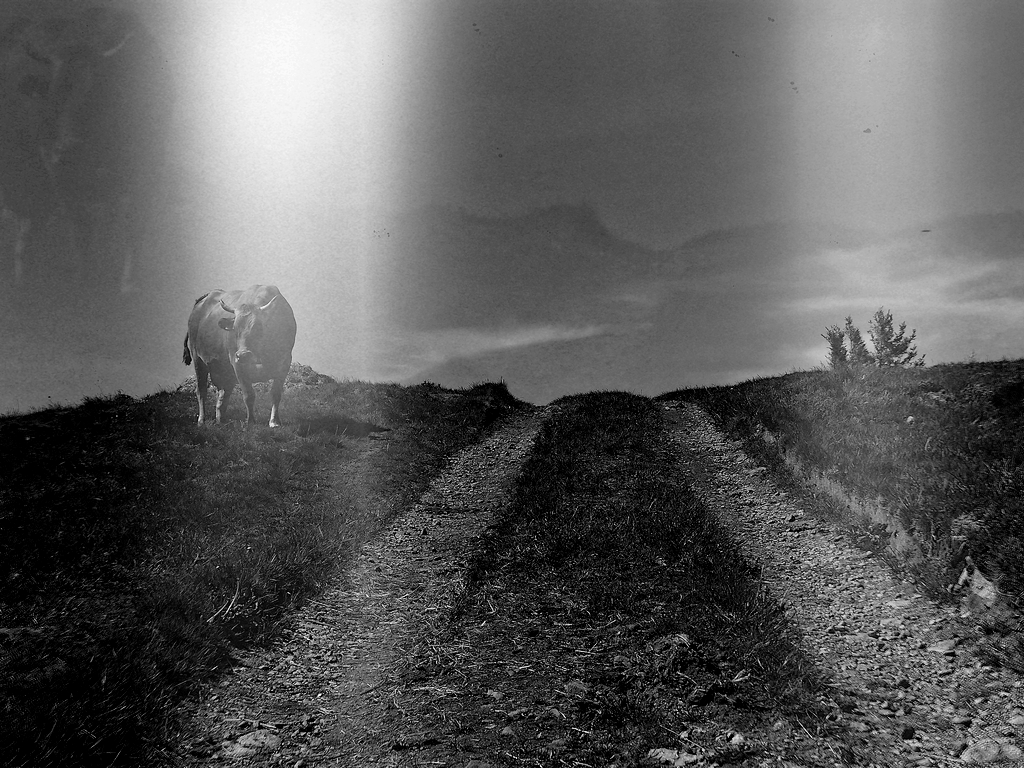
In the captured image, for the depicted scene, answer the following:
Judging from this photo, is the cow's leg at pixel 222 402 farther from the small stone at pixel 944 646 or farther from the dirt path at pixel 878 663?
the small stone at pixel 944 646

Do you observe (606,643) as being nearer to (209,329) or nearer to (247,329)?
(247,329)

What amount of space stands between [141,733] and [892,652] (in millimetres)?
7669

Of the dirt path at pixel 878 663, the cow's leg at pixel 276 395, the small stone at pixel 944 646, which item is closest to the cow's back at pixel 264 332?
the cow's leg at pixel 276 395

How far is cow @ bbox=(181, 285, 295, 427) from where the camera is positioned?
55.7 ft

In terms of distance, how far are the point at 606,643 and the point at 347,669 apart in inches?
109

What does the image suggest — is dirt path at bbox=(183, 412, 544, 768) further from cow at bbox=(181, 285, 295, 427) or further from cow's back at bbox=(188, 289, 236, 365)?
cow's back at bbox=(188, 289, 236, 365)

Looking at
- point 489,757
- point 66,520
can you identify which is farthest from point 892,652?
point 66,520

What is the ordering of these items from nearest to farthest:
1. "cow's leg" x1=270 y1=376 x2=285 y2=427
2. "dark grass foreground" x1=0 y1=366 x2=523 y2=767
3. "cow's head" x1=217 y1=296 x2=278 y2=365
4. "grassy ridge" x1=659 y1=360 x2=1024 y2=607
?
1. "dark grass foreground" x1=0 y1=366 x2=523 y2=767
2. "grassy ridge" x1=659 y1=360 x2=1024 y2=607
3. "cow's head" x1=217 y1=296 x2=278 y2=365
4. "cow's leg" x1=270 y1=376 x2=285 y2=427

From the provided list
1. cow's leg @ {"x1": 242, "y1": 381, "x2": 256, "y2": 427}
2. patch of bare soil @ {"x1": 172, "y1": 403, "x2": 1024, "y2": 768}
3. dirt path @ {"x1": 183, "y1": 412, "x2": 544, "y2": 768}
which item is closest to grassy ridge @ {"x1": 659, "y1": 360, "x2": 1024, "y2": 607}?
patch of bare soil @ {"x1": 172, "y1": 403, "x2": 1024, "y2": 768}

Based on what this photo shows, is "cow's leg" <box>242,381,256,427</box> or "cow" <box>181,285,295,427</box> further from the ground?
"cow" <box>181,285,295,427</box>

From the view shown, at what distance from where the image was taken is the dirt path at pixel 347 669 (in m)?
5.36

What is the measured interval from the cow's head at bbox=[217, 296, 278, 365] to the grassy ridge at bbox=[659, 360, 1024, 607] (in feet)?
43.1

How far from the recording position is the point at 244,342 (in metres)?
16.8

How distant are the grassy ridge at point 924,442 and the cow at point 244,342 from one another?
12696 millimetres
